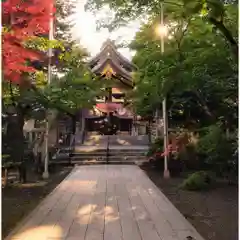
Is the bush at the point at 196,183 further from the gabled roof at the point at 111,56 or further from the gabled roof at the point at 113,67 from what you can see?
the gabled roof at the point at 111,56

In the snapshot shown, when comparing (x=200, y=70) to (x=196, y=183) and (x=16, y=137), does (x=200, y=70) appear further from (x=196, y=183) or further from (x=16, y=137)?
(x=16, y=137)

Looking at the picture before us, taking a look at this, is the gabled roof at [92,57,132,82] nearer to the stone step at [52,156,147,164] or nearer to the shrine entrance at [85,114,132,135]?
the shrine entrance at [85,114,132,135]

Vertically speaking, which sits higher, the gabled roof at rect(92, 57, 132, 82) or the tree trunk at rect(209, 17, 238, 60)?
the gabled roof at rect(92, 57, 132, 82)

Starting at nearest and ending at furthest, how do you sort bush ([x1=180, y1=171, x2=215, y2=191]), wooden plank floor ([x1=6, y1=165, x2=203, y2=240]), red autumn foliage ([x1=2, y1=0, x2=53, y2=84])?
red autumn foliage ([x1=2, y1=0, x2=53, y2=84]) → wooden plank floor ([x1=6, y1=165, x2=203, y2=240]) → bush ([x1=180, y1=171, x2=215, y2=191])

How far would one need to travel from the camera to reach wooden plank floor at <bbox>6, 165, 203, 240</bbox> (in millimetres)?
4773

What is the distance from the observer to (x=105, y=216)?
19.2 feet

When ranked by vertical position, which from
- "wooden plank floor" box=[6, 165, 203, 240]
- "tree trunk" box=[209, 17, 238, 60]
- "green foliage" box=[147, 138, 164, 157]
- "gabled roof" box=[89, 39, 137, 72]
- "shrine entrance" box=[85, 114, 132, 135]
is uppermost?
"gabled roof" box=[89, 39, 137, 72]

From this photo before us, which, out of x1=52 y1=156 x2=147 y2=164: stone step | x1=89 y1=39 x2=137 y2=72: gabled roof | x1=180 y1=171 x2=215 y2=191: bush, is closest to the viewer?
x1=180 y1=171 x2=215 y2=191: bush

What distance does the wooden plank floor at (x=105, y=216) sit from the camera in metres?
4.77

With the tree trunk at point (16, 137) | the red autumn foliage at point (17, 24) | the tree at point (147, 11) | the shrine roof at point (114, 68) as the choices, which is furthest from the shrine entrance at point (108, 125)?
the red autumn foliage at point (17, 24)

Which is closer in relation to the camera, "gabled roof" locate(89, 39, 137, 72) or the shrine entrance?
the shrine entrance

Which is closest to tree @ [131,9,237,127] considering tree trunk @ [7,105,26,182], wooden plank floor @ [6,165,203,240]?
wooden plank floor @ [6,165,203,240]

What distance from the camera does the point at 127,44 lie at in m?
16.7

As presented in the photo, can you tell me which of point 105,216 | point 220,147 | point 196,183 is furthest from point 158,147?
point 105,216
